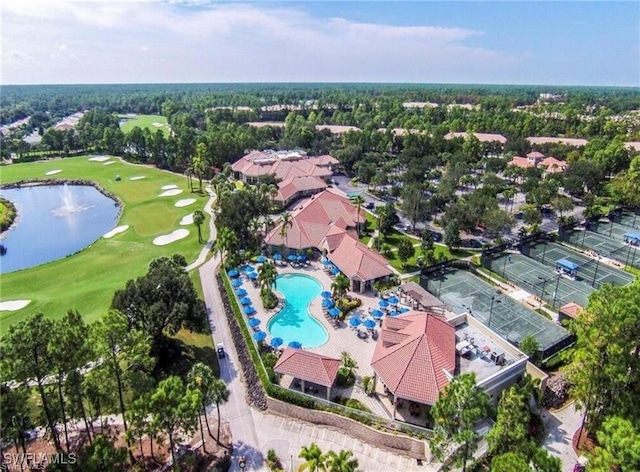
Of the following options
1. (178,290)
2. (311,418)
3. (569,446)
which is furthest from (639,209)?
(178,290)

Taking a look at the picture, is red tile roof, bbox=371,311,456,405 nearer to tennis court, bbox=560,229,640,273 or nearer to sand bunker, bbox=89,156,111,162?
tennis court, bbox=560,229,640,273

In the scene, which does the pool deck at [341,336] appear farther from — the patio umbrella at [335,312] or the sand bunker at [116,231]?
the sand bunker at [116,231]

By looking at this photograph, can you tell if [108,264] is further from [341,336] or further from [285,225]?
[341,336]

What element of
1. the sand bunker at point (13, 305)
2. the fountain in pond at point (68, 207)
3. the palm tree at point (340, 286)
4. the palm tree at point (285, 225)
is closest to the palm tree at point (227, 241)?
the palm tree at point (285, 225)

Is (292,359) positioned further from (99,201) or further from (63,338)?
(99,201)

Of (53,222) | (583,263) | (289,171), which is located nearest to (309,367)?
(583,263)

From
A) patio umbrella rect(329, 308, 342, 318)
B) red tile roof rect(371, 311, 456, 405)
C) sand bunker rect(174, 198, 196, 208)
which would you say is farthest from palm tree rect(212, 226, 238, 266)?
sand bunker rect(174, 198, 196, 208)
